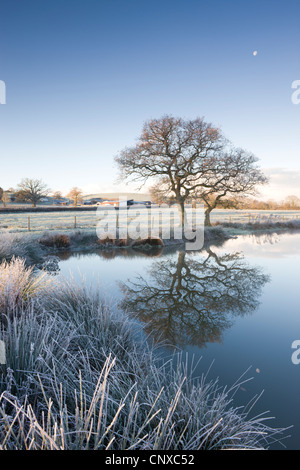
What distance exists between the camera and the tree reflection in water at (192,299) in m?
4.28

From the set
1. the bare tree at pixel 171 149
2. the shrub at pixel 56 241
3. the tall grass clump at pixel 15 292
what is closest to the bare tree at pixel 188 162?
the bare tree at pixel 171 149

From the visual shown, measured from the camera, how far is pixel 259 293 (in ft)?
21.4

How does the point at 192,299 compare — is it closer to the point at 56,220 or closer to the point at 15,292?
the point at 15,292

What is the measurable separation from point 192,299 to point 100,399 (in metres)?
4.22

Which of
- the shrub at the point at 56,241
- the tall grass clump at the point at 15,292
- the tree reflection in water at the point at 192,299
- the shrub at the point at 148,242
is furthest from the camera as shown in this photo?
the shrub at the point at 148,242

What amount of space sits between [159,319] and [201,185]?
1937 centimetres

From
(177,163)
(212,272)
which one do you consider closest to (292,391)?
(212,272)

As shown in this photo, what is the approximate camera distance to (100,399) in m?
2.11

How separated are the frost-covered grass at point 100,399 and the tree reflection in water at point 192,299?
1119mm

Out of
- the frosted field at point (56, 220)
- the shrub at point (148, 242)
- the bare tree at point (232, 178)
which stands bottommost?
the shrub at point (148, 242)

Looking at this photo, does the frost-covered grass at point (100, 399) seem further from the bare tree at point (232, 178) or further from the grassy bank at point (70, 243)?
the bare tree at point (232, 178)

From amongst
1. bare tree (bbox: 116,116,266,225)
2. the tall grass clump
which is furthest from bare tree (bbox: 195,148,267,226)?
the tall grass clump

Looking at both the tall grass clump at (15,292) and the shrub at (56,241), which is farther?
the shrub at (56,241)

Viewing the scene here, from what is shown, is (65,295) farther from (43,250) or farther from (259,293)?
(43,250)
